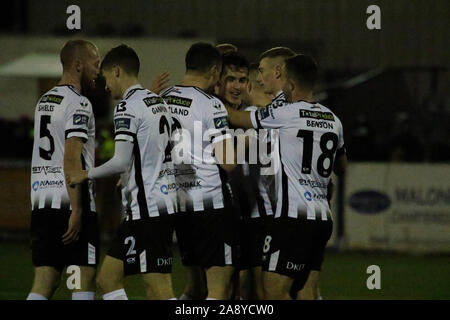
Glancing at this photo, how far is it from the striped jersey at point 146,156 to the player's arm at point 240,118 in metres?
0.65

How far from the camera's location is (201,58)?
298 inches

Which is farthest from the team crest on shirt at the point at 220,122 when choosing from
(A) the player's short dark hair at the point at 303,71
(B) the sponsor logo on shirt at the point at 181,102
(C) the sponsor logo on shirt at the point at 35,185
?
(C) the sponsor logo on shirt at the point at 35,185

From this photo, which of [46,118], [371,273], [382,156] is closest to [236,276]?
[46,118]

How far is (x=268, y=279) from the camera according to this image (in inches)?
283

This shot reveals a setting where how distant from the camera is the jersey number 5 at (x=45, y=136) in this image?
740 centimetres

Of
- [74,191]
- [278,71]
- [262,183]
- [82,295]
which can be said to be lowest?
[82,295]

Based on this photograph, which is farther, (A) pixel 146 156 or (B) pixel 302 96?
(B) pixel 302 96

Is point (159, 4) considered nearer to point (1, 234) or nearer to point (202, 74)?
point (1, 234)

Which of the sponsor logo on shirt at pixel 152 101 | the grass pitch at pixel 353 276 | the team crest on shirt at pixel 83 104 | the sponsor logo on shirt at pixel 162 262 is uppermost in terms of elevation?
the sponsor logo on shirt at pixel 152 101

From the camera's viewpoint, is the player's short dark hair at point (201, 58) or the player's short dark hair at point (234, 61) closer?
the player's short dark hair at point (201, 58)

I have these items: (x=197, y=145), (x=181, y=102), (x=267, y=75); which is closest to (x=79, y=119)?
(x=181, y=102)

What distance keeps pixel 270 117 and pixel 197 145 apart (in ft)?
2.10

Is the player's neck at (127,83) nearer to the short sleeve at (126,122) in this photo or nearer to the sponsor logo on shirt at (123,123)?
the short sleeve at (126,122)

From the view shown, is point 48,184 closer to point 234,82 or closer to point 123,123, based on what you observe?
point 123,123
